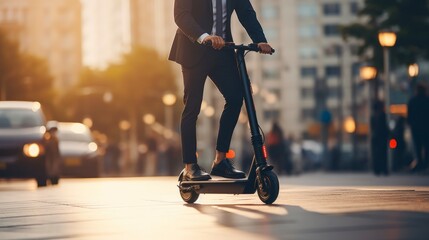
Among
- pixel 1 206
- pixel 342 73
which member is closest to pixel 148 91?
pixel 342 73

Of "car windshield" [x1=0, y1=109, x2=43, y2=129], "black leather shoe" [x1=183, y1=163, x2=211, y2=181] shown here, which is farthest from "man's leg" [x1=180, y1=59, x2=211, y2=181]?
"car windshield" [x1=0, y1=109, x2=43, y2=129]

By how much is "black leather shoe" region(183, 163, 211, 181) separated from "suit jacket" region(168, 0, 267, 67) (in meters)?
0.83

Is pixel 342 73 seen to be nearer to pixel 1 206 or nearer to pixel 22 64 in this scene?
pixel 22 64

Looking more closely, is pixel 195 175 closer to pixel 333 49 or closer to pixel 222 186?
pixel 222 186

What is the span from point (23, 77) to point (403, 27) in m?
49.1

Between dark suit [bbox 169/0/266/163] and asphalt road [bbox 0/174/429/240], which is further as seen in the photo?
dark suit [bbox 169/0/266/163]

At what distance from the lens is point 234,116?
27.3 feet

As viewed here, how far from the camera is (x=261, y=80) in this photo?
440 ft

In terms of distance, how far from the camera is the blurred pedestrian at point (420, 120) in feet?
67.8

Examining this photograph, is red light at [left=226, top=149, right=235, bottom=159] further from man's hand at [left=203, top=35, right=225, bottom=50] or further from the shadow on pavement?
the shadow on pavement

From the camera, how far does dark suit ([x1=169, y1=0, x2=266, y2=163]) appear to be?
8.27m

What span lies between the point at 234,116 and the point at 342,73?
12143cm

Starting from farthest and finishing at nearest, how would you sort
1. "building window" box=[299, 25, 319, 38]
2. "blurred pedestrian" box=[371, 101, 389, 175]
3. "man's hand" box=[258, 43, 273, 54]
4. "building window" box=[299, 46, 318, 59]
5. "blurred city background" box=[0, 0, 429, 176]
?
"building window" box=[299, 25, 319, 38] → "building window" box=[299, 46, 318, 59] → "blurred city background" box=[0, 0, 429, 176] → "blurred pedestrian" box=[371, 101, 389, 175] → "man's hand" box=[258, 43, 273, 54]

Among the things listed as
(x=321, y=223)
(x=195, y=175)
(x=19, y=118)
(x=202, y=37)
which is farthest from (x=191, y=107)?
(x=19, y=118)
